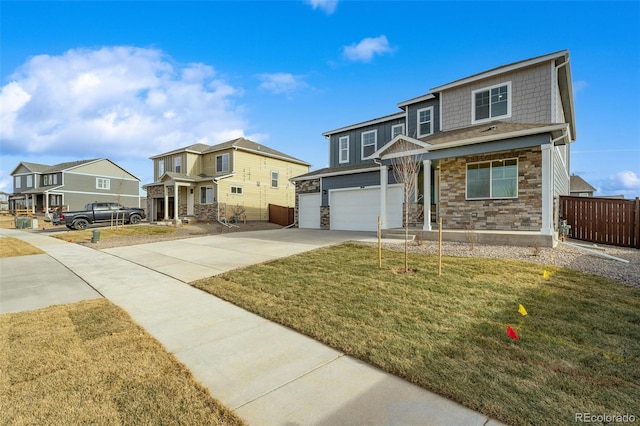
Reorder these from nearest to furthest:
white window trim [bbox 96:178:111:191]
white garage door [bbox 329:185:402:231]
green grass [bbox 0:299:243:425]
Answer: green grass [bbox 0:299:243:425] → white garage door [bbox 329:185:402:231] → white window trim [bbox 96:178:111:191]

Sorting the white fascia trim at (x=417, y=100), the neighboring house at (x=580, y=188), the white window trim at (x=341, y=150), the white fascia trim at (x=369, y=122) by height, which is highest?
the white fascia trim at (x=417, y=100)

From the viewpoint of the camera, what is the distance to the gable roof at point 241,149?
78.4 feet

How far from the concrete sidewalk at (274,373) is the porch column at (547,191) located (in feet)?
28.9

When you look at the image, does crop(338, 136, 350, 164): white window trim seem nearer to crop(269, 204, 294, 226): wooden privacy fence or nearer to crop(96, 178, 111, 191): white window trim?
crop(269, 204, 294, 226): wooden privacy fence

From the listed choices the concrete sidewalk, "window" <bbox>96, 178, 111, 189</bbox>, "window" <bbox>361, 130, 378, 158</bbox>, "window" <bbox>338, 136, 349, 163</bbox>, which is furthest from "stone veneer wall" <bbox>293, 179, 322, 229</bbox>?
"window" <bbox>96, 178, 111, 189</bbox>

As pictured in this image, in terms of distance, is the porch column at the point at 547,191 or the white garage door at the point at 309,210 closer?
the porch column at the point at 547,191

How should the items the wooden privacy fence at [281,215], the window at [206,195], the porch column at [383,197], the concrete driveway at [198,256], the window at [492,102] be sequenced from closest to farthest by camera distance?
the concrete driveway at [198,256], the window at [492,102], the porch column at [383,197], the wooden privacy fence at [281,215], the window at [206,195]

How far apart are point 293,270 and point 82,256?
8.12 meters

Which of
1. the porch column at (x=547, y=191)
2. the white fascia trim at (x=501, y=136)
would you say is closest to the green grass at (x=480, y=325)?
the porch column at (x=547, y=191)

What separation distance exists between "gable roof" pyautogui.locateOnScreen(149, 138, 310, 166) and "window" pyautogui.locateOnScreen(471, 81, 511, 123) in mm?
16861

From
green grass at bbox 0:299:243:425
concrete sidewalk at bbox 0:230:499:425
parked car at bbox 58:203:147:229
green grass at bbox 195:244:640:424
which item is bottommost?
concrete sidewalk at bbox 0:230:499:425

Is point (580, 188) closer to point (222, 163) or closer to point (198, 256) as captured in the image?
point (222, 163)

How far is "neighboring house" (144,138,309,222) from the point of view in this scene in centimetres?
2309

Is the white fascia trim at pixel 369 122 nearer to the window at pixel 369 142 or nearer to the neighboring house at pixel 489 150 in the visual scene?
the window at pixel 369 142
